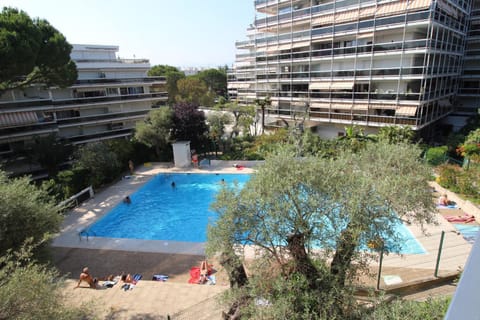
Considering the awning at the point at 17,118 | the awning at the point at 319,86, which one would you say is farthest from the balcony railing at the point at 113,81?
the awning at the point at 319,86

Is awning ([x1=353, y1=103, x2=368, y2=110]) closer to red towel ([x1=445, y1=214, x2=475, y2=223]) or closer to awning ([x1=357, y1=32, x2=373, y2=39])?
awning ([x1=357, y1=32, x2=373, y2=39])

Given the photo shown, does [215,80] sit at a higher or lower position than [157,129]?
higher

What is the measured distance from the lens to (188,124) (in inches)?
1208

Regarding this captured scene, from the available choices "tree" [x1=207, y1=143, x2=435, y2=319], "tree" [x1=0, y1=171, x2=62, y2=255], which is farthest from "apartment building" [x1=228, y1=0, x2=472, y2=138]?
"tree" [x1=0, y1=171, x2=62, y2=255]

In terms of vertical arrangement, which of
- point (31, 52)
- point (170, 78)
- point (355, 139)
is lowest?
point (355, 139)

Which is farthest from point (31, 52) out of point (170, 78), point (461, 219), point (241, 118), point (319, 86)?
point (170, 78)

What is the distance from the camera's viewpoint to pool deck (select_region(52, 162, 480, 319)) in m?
10.8

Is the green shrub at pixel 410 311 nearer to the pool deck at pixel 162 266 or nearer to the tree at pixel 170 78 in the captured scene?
the pool deck at pixel 162 266

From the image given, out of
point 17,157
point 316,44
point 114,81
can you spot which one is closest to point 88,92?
point 114,81

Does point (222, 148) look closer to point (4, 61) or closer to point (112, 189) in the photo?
point (112, 189)

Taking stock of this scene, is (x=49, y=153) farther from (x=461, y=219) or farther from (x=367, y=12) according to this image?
(x=367, y=12)

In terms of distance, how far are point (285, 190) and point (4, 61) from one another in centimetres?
2034

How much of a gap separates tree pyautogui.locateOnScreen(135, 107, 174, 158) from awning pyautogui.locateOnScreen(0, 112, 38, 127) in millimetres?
9462

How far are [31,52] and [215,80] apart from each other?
2741 inches
